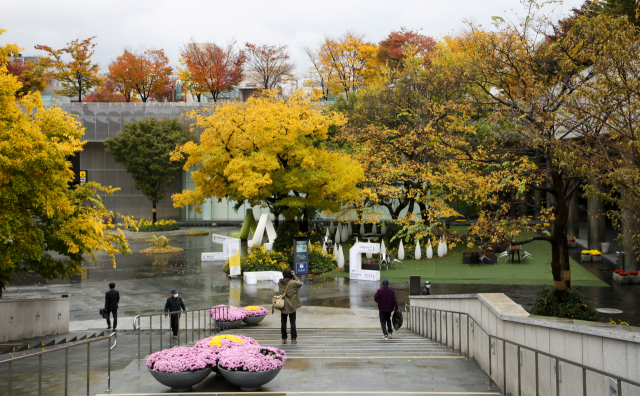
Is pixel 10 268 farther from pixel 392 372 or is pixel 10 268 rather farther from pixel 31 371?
pixel 392 372

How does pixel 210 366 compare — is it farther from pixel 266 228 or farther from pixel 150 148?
pixel 150 148

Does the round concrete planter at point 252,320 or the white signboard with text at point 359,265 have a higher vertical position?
the white signboard with text at point 359,265

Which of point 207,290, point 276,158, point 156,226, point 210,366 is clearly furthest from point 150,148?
point 210,366

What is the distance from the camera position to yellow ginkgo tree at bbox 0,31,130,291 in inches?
432

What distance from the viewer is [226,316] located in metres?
13.5

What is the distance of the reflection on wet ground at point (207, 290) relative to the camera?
59.5ft

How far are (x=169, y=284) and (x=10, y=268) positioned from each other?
10472mm

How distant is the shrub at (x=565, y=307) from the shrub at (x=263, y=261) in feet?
42.3

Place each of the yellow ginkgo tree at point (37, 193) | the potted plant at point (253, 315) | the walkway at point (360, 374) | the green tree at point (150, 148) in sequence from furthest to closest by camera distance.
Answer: the green tree at point (150, 148) → the potted plant at point (253, 315) → the yellow ginkgo tree at point (37, 193) → the walkway at point (360, 374)

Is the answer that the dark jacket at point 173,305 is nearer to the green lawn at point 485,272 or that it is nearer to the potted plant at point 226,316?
the potted plant at point 226,316

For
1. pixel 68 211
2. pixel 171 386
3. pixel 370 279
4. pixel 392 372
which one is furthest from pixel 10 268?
pixel 370 279

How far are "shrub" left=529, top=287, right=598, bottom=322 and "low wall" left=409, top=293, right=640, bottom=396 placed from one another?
324cm

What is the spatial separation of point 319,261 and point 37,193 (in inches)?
615

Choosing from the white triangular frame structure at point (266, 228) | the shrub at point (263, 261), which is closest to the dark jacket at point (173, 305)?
the shrub at point (263, 261)
